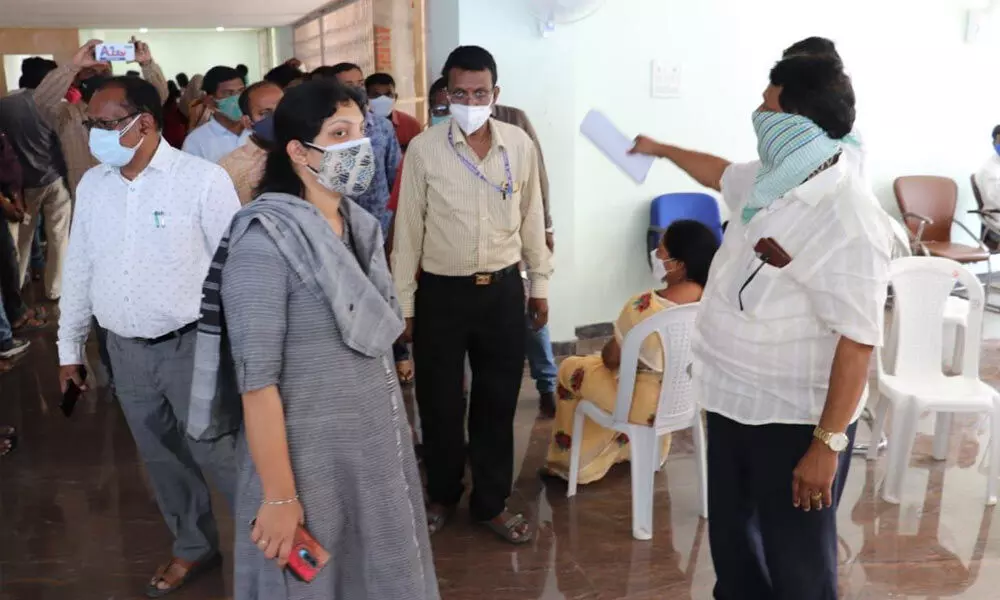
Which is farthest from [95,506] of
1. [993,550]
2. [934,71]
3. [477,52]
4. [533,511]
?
[934,71]

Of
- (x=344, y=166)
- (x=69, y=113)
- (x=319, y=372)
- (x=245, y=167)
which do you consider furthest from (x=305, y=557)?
(x=69, y=113)

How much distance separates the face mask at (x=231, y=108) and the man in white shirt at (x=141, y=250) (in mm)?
1408

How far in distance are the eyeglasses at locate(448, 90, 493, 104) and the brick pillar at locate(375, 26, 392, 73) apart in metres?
4.60

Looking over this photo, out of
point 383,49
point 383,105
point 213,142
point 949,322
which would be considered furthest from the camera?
point 383,49

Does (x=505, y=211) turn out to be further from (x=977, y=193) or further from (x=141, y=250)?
(x=977, y=193)

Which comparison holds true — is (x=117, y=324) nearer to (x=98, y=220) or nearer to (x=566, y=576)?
(x=98, y=220)

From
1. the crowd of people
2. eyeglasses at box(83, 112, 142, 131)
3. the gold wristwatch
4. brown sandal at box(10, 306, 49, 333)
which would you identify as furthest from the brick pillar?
the gold wristwatch

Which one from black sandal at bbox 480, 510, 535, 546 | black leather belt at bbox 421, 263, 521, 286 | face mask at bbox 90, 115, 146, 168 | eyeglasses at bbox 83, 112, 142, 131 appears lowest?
black sandal at bbox 480, 510, 535, 546

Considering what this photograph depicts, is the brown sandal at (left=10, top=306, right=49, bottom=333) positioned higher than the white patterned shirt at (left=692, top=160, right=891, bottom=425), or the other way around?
the white patterned shirt at (left=692, top=160, right=891, bottom=425)

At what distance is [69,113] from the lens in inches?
237

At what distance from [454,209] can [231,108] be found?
168 centimetres

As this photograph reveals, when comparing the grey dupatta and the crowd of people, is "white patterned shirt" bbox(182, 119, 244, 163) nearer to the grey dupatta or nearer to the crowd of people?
the crowd of people

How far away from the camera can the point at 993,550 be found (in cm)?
296

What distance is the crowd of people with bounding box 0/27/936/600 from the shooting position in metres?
1.60
